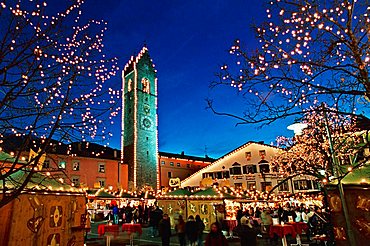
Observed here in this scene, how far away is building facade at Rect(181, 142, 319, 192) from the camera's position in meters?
32.4

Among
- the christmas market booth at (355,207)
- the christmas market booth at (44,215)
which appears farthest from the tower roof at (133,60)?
the christmas market booth at (355,207)

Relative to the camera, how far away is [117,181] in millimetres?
36594

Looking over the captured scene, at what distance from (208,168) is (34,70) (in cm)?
3579

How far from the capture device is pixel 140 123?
39.4 m

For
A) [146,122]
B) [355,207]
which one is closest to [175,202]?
[355,207]

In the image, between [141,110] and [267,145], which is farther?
[141,110]

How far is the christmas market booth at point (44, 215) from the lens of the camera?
7.87 metres

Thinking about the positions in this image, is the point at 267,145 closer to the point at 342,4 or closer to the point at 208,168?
the point at 208,168

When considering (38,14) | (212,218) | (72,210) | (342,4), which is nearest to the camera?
(38,14)

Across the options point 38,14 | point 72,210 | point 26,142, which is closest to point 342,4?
point 38,14

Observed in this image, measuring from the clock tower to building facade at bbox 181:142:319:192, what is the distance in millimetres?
8464

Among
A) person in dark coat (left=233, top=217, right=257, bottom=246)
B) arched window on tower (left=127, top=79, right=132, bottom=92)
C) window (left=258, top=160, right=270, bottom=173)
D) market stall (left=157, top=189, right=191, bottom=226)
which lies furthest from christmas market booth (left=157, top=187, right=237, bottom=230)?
arched window on tower (left=127, top=79, right=132, bottom=92)

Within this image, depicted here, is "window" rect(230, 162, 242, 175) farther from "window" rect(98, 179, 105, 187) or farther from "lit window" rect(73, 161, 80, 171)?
"lit window" rect(73, 161, 80, 171)

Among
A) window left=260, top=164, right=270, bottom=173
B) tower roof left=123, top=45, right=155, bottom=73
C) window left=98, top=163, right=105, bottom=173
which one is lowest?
window left=260, top=164, right=270, bottom=173
